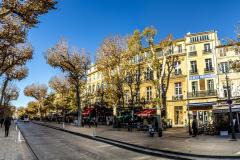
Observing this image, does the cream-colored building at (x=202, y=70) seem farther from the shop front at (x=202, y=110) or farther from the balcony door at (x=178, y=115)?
the balcony door at (x=178, y=115)

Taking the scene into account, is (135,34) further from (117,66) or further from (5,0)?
(5,0)

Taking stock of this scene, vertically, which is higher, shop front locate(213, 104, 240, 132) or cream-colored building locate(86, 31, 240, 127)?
cream-colored building locate(86, 31, 240, 127)

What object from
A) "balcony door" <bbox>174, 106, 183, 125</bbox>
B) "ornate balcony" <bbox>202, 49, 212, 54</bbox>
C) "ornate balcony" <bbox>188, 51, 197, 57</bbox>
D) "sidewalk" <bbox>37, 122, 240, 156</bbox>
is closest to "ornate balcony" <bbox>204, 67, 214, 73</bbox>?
"ornate balcony" <bbox>202, 49, 212, 54</bbox>

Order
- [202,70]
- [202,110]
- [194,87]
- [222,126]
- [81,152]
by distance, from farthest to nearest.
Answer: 1. [194,87]
2. [202,70]
3. [202,110]
4. [222,126]
5. [81,152]

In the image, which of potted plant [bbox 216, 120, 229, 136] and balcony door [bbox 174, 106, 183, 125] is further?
balcony door [bbox 174, 106, 183, 125]

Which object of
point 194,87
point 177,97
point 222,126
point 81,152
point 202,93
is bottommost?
point 81,152

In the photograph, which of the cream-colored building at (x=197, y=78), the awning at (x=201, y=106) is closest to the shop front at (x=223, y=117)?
the awning at (x=201, y=106)

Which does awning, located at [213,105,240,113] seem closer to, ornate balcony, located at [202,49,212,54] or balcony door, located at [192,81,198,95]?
balcony door, located at [192,81,198,95]

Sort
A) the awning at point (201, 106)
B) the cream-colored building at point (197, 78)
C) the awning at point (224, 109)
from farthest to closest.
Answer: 1. the cream-colored building at point (197, 78)
2. the awning at point (201, 106)
3. the awning at point (224, 109)

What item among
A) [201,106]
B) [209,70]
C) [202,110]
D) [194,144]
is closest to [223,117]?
[194,144]

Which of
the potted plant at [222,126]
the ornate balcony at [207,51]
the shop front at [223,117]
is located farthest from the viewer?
the ornate balcony at [207,51]

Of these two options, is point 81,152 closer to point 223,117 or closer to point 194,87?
point 223,117

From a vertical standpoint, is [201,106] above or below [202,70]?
below

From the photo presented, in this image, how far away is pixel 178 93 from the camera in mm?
44250
